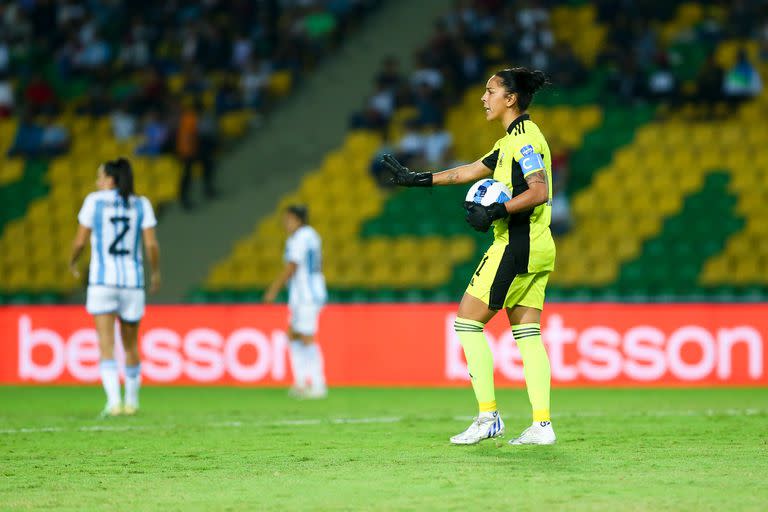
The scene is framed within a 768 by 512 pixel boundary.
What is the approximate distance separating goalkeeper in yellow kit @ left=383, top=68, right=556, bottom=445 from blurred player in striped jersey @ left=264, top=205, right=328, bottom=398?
5910mm

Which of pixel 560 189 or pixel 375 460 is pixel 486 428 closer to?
pixel 375 460

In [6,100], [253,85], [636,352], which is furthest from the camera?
[6,100]

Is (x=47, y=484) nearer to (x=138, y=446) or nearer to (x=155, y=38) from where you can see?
(x=138, y=446)

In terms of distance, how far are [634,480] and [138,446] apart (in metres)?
3.33

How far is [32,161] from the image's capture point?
74.5ft

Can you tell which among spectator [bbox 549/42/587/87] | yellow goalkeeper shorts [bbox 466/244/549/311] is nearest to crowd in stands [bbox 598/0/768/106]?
spectator [bbox 549/42/587/87]

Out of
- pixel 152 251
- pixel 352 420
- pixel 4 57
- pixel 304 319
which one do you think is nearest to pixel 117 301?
pixel 152 251

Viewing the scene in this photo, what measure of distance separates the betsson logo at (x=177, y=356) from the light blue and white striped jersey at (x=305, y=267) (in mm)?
1751

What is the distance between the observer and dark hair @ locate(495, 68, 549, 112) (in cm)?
750

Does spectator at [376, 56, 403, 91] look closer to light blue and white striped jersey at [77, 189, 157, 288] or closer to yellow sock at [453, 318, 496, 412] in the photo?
light blue and white striped jersey at [77, 189, 157, 288]

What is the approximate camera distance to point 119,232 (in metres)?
10.3

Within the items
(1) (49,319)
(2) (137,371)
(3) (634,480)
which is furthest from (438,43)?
(3) (634,480)

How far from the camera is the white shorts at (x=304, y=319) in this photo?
1341 centimetres

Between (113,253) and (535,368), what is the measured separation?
14.1 ft
